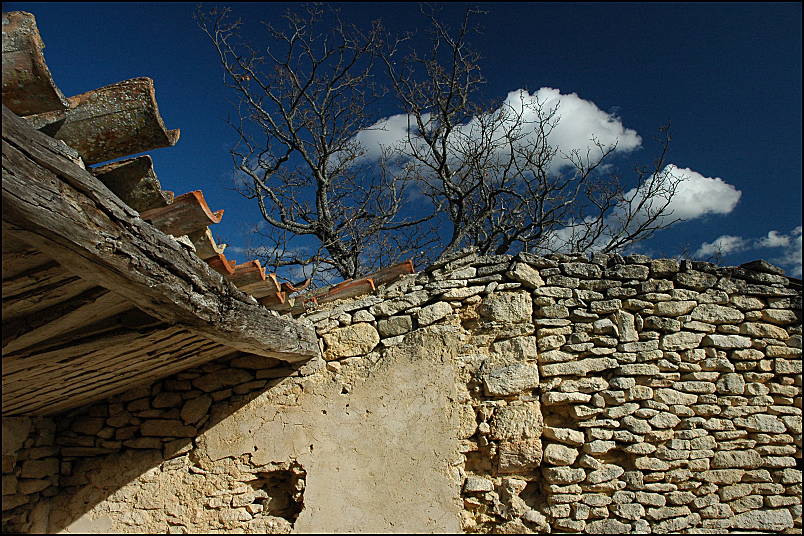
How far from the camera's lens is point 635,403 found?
3.62 meters

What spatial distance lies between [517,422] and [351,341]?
118 centimetres

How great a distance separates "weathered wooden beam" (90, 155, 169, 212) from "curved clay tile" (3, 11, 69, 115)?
0.44 meters

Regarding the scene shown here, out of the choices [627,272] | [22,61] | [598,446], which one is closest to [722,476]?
[598,446]

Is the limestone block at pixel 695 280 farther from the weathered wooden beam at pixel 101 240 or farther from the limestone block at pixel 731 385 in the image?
the weathered wooden beam at pixel 101 240

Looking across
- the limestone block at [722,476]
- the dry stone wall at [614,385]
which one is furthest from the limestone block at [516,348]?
the limestone block at [722,476]

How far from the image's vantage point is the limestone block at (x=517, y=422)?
138 inches

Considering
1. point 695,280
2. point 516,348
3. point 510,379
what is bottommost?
point 510,379

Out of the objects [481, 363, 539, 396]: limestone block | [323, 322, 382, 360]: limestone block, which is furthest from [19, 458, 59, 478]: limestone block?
[481, 363, 539, 396]: limestone block

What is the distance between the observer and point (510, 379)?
362 centimetres

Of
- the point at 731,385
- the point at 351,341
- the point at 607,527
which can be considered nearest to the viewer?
the point at 607,527

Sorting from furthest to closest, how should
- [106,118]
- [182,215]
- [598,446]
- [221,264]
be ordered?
[598,446], [221,264], [182,215], [106,118]

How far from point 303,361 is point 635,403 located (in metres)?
2.14

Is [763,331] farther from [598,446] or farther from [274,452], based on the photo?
[274,452]

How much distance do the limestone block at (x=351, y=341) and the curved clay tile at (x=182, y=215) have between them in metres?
1.68
